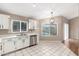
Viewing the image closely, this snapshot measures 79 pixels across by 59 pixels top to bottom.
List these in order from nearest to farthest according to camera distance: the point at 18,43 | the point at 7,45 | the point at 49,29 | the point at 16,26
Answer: the point at 7,45, the point at 49,29, the point at 18,43, the point at 16,26

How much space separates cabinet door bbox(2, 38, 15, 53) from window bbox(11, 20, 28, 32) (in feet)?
3.21

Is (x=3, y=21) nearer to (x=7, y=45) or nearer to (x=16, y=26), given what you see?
(x=7, y=45)

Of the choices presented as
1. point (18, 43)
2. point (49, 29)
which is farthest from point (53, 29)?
point (18, 43)

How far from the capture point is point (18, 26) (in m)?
5.70

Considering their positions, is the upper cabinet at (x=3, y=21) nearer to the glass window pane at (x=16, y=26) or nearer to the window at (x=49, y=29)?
the glass window pane at (x=16, y=26)

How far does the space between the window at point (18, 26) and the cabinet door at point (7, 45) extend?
38.5 inches

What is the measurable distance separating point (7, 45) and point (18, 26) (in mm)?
1706

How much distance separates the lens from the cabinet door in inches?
161

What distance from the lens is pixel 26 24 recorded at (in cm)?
634

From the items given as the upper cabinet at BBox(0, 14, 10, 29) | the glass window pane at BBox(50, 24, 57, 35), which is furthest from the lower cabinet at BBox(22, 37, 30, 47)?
the glass window pane at BBox(50, 24, 57, 35)

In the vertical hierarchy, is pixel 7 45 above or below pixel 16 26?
below

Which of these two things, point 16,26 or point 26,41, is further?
point 26,41

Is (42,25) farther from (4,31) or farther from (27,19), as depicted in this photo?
(4,31)

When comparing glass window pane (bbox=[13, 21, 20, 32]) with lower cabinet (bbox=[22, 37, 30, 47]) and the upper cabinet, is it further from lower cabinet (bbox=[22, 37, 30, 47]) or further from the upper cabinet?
the upper cabinet
